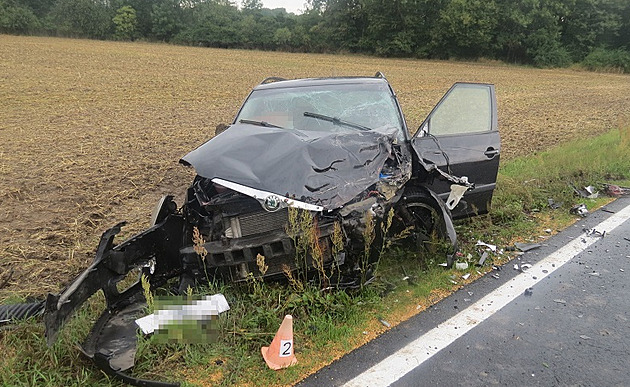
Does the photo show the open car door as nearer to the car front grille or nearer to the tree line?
the car front grille

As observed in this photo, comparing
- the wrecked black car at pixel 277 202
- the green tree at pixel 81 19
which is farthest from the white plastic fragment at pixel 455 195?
the green tree at pixel 81 19

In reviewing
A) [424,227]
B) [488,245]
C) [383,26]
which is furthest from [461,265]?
[383,26]

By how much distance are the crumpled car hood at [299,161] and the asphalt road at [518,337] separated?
3.52 ft

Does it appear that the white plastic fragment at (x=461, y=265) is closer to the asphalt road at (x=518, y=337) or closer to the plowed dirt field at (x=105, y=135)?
the asphalt road at (x=518, y=337)

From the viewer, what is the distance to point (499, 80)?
28.7 meters

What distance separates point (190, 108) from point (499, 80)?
868 inches

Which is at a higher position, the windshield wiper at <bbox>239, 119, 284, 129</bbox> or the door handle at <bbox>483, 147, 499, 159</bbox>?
the windshield wiper at <bbox>239, 119, 284, 129</bbox>

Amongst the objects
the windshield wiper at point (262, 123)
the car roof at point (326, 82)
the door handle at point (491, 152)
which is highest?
the car roof at point (326, 82)

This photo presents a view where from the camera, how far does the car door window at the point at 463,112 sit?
4.60 m

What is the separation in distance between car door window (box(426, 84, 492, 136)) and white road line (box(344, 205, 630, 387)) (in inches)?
60.8

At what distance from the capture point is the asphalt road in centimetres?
260

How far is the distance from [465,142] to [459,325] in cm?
215

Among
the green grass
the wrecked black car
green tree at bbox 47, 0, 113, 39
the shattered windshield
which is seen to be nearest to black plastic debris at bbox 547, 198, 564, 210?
the green grass

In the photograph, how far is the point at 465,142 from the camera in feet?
15.0
